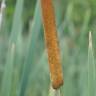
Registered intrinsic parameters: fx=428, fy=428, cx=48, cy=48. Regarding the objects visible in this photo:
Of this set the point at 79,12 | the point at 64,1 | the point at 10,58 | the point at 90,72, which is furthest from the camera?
the point at 64,1

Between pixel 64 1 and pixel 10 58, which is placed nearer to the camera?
pixel 10 58

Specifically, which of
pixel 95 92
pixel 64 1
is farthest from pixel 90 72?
pixel 64 1

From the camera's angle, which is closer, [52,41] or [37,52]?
[52,41]

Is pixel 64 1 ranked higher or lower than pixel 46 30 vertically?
higher

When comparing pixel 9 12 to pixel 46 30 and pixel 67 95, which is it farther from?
pixel 46 30

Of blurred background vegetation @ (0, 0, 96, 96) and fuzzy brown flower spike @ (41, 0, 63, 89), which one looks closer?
fuzzy brown flower spike @ (41, 0, 63, 89)
